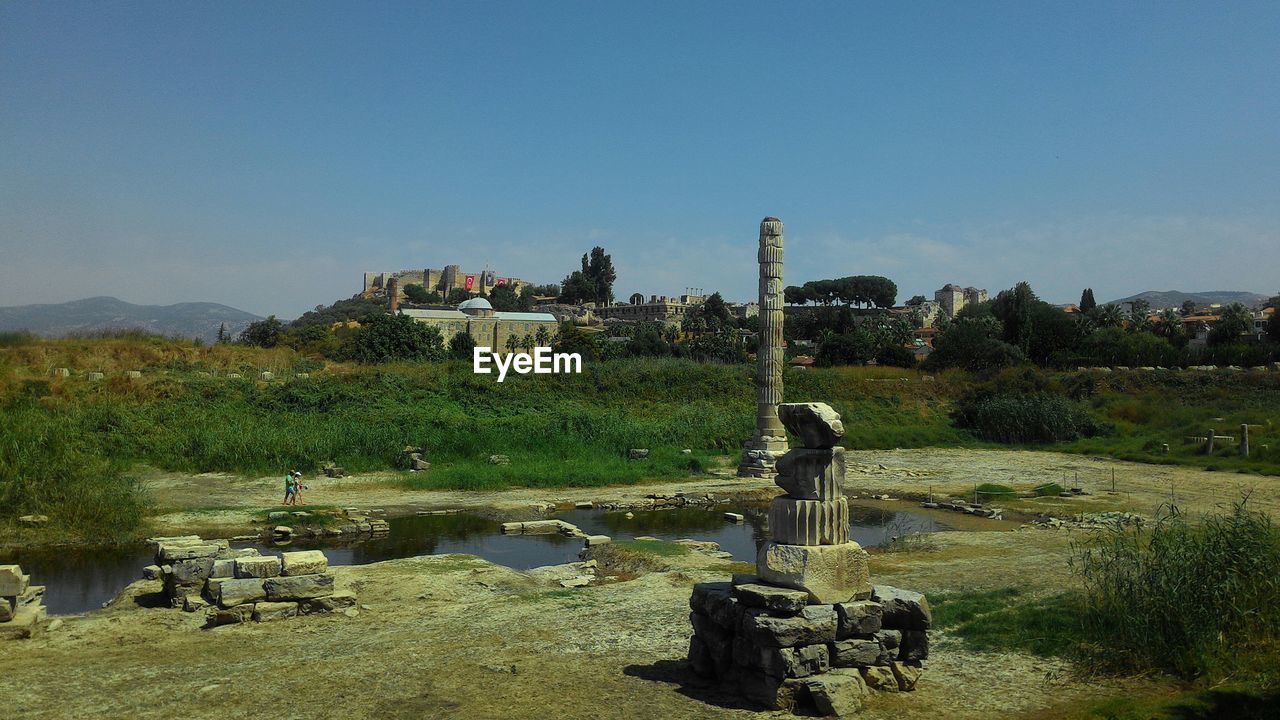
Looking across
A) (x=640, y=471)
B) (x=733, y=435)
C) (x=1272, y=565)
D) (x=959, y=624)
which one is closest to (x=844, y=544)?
(x=959, y=624)

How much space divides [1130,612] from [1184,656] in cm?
62

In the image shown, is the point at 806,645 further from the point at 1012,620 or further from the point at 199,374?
the point at 199,374

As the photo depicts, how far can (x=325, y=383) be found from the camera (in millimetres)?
38281

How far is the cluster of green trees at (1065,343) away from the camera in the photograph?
205 feet

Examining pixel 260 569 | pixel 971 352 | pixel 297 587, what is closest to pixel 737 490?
pixel 297 587

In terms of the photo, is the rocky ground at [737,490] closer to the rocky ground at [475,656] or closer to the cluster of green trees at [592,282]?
the rocky ground at [475,656]

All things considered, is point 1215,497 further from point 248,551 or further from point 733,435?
point 248,551

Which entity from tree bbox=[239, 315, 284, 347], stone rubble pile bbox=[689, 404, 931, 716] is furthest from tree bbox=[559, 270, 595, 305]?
stone rubble pile bbox=[689, 404, 931, 716]

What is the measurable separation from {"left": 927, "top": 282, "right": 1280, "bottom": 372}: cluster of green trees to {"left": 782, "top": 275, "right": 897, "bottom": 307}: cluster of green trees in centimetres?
5148

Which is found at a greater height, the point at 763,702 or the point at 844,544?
the point at 844,544

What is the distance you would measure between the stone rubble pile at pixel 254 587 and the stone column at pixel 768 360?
1824 cm

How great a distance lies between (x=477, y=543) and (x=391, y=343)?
1702 inches

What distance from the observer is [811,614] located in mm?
8461

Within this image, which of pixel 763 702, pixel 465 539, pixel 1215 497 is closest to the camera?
pixel 763 702
